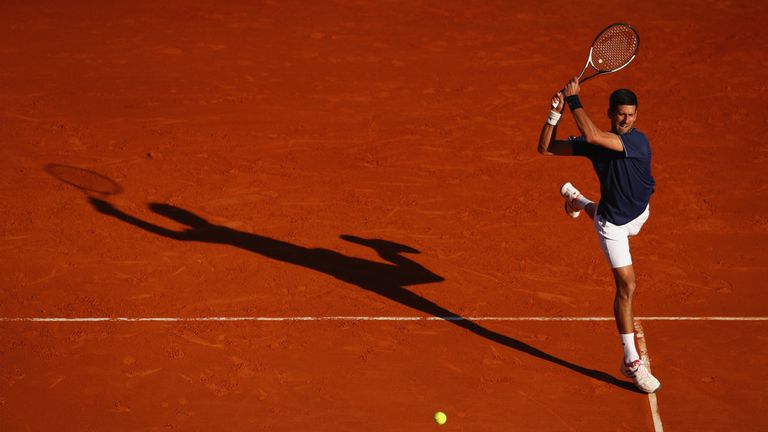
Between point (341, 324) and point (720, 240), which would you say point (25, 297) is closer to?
point (341, 324)

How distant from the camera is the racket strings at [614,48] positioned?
299 inches

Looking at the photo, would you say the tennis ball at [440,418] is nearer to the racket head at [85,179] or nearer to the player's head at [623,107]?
the player's head at [623,107]

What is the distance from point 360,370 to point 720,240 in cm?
424

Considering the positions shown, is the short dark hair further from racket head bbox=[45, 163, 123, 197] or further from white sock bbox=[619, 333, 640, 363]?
racket head bbox=[45, 163, 123, 197]

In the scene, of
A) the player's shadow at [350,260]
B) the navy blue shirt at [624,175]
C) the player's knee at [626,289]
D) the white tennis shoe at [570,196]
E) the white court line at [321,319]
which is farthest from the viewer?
the white tennis shoe at [570,196]

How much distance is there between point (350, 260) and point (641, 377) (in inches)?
130

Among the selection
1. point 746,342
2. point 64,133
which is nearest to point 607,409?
point 746,342

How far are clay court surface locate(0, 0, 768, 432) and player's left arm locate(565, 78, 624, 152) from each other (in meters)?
1.99

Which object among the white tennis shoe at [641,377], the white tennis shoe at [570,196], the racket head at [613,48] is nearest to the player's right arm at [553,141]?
the racket head at [613,48]

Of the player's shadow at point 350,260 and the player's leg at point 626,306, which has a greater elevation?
the player's leg at point 626,306

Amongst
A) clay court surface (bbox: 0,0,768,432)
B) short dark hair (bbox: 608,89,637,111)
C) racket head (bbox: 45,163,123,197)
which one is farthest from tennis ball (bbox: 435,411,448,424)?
racket head (bbox: 45,163,123,197)

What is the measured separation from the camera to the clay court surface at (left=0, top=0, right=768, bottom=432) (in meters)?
7.37

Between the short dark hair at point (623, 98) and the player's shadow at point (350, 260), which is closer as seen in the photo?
the short dark hair at point (623, 98)

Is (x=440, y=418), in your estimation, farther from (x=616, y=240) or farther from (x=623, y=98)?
(x=623, y=98)
